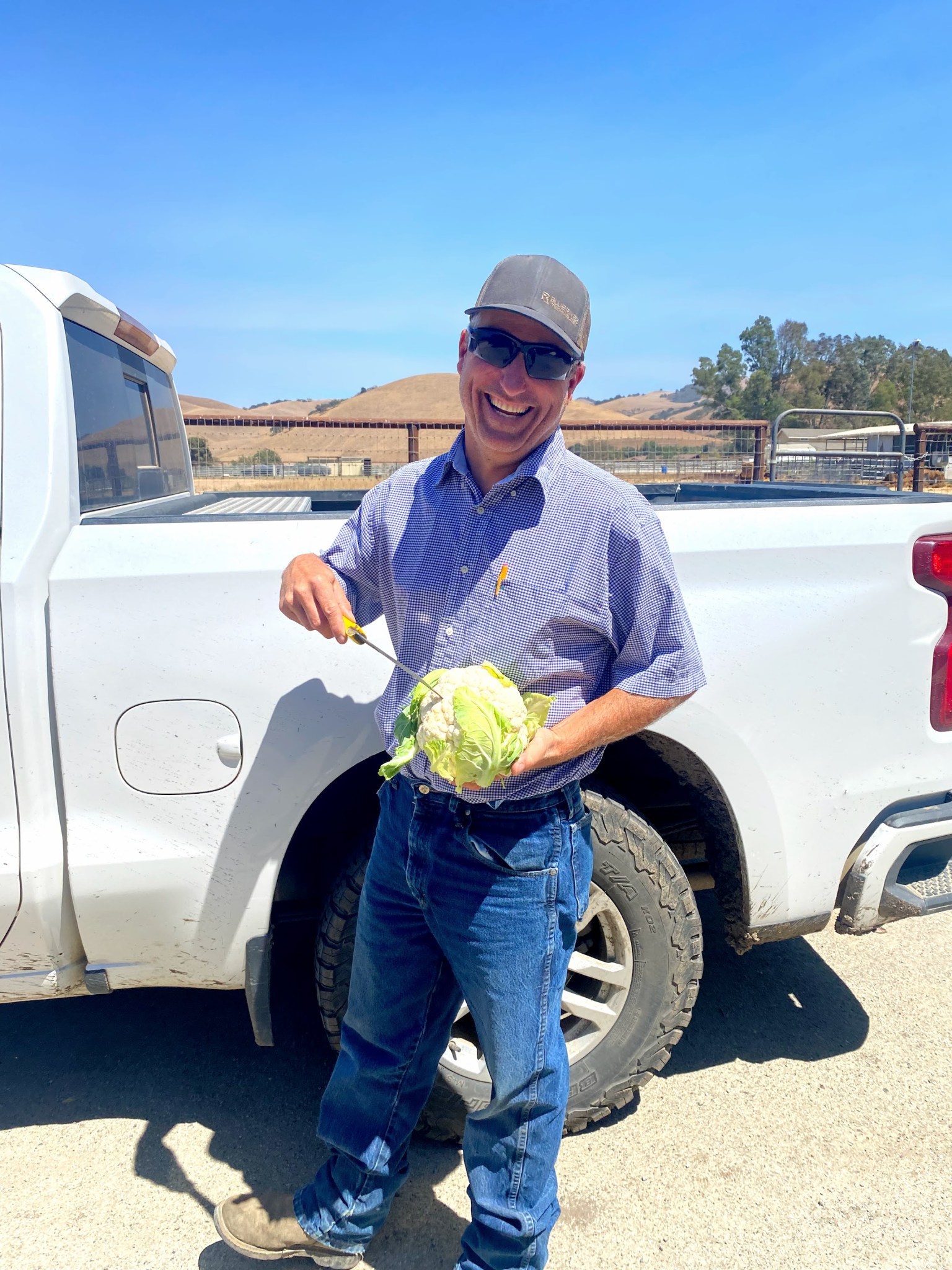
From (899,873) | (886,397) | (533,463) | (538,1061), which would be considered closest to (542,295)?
(533,463)

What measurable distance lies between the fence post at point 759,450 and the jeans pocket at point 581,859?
11.0 meters

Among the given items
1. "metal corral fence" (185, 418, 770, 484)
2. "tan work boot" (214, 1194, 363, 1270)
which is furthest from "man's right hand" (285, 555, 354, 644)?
"metal corral fence" (185, 418, 770, 484)

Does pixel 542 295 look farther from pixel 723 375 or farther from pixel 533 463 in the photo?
pixel 723 375

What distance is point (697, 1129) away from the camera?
8.75 ft

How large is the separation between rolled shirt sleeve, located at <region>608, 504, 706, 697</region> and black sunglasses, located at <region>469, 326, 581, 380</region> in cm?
31

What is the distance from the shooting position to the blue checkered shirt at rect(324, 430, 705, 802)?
180 centimetres

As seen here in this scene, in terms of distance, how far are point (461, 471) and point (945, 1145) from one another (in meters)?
2.30

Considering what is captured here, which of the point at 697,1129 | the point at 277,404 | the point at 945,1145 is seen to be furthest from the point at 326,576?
the point at 277,404

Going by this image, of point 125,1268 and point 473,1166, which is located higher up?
point 473,1166

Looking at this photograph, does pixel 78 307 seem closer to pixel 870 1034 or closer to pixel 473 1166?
pixel 473 1166

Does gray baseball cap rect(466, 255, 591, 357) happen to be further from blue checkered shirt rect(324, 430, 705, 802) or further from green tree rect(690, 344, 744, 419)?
green tree rect(690, 344, 744, 419)

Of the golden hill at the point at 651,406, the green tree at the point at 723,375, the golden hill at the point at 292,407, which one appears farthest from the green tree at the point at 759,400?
the golden hill at the point at 292,407

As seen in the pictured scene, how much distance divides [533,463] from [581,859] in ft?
2.74

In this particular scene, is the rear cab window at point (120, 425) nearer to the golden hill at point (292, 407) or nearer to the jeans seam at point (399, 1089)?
the jeans seam at point (399, 1089)
